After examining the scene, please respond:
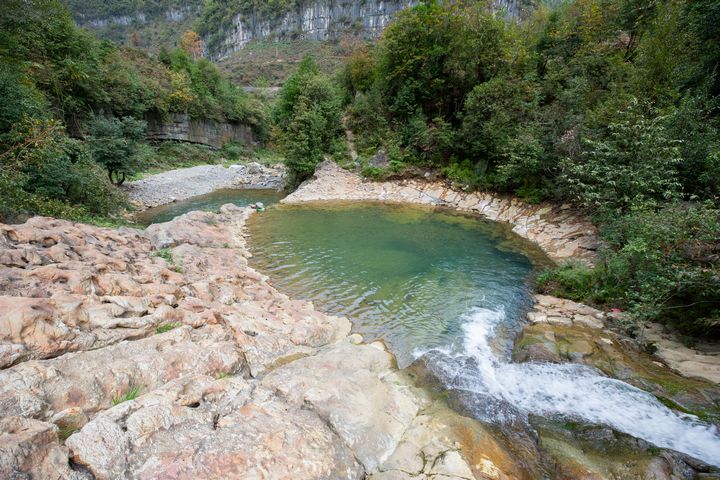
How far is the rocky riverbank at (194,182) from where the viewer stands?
806 inches

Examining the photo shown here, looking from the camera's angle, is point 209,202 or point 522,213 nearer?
point 522,213

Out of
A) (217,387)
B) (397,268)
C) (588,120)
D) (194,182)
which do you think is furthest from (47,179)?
(588,120)

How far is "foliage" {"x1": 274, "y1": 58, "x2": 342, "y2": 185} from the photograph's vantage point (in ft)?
71.1

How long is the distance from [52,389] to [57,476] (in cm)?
129

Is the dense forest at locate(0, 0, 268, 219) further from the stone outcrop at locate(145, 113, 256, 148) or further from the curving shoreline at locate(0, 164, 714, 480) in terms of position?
the curving shoreline at locate(0, 164, 714, 480)

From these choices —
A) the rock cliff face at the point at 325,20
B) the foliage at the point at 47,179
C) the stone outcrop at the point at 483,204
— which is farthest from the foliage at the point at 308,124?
the rock cliff face at the point at 325,20

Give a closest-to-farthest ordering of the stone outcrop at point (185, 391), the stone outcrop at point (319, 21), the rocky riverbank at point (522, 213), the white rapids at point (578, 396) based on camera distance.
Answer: the stone outcrop at point (185, 391) < the white rapids at point (578, 396) < the rocky riverbank at point (522, 213) < the stone outcrop at point (319, 21)

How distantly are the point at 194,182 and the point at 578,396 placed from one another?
87.9ft

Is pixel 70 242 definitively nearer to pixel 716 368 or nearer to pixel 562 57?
pixel 716 368

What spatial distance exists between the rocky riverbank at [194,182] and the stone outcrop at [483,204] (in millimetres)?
5390

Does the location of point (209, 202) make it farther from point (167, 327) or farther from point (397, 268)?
point (167, 327)

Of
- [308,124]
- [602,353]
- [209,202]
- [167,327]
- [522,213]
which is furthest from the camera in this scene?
[308,124]

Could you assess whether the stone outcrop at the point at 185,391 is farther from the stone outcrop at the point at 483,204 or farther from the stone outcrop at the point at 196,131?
the stone outcrop at the point at 196,131

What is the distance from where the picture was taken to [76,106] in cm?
2223
